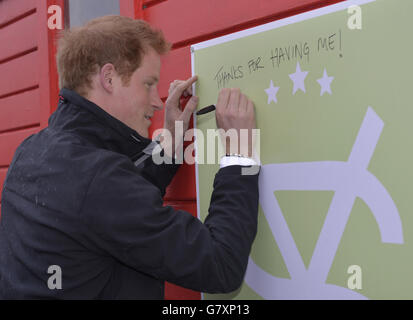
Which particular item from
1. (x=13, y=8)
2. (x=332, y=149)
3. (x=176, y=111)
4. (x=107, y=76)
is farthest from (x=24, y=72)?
(x=332, y=149)

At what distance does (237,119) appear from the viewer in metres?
1.09

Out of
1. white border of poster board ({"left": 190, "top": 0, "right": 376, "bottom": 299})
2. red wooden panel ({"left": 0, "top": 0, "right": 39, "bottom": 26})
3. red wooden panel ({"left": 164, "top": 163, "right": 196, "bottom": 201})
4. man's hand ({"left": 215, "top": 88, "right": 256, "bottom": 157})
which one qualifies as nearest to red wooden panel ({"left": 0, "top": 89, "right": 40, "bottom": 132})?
red wooden panel ({"left": 0, "top": 0, "right": 39, "bottom": 26})

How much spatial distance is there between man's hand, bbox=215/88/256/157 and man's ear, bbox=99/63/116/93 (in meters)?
0.30

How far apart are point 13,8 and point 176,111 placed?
154 cm

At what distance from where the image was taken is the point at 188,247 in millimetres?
857

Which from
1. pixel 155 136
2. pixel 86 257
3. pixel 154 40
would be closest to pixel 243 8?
pixel 154 40

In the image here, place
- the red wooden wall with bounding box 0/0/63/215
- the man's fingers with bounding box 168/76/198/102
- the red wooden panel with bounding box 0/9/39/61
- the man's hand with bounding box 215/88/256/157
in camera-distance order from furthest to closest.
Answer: the red wooden panel with bounding box 0/9/39/61
the red wooden wall with bounding box 0/0/63/215
the man's fingers with bounding box 168/76/198/102
the man's hand with bounding box 215/88/256/157

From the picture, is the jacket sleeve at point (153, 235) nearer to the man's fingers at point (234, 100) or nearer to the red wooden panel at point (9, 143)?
the man's fingers at point (234, 100)

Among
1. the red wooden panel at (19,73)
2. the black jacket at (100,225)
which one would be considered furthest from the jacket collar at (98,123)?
the red wooden panel at (19,73)

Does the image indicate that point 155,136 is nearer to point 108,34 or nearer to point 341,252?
point 108,34

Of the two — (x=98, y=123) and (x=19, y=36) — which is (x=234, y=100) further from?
(x=19, y=36)

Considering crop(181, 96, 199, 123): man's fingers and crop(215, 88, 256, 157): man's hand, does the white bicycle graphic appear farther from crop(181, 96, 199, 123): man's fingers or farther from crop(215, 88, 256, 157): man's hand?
crop(181, 96, 199, 123): man's fingers

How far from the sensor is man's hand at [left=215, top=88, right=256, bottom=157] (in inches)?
42.6

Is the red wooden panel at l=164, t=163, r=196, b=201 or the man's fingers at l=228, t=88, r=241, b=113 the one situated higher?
the man's fingers at l=228, t=88, r=241, b=113
